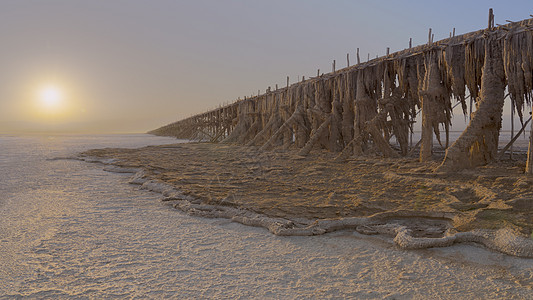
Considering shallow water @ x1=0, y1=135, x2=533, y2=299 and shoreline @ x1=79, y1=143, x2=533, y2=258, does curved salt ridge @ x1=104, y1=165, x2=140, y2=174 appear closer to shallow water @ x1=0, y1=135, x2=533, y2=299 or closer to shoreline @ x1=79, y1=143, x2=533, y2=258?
shoreline @ x1=79, y1=143, x2=533, y2=258

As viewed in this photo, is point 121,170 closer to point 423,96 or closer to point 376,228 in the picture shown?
point 376,228

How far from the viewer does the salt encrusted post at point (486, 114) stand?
22.4ft

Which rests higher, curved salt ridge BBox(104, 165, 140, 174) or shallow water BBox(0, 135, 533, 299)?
curved salt ridge BBox(104, 165, 140, 174)

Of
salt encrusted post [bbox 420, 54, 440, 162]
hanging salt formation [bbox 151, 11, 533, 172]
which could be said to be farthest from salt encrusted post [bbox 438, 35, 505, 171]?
salt encrusted post [bbox 420, 54, 440, 162]

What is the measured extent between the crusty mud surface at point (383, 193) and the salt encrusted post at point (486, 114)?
33 cm

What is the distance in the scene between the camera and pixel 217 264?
118 inches

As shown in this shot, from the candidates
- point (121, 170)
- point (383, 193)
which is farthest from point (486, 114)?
point (121, 170)

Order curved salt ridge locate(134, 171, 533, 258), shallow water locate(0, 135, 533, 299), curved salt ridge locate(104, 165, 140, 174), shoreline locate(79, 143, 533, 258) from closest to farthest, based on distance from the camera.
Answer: shallow water locate(0, 135, 533, 299) < curved salt ridge locate(134, 171, 533, 258) < shoreline locate(79, 143, 533, 258) < curved salt ridge locate(104, 165, 140, 174)

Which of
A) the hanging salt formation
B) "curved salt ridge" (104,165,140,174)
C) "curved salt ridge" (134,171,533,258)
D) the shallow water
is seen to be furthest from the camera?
"curved salt ridge" (104,165,140,174)

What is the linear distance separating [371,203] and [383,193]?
0.79 m

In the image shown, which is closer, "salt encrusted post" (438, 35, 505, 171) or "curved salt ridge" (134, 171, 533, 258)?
"curved salt ridge" (134, 171, 533, 258)

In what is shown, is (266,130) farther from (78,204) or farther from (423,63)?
(78,204)

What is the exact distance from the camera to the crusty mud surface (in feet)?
13.6

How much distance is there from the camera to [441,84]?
8570 mm
